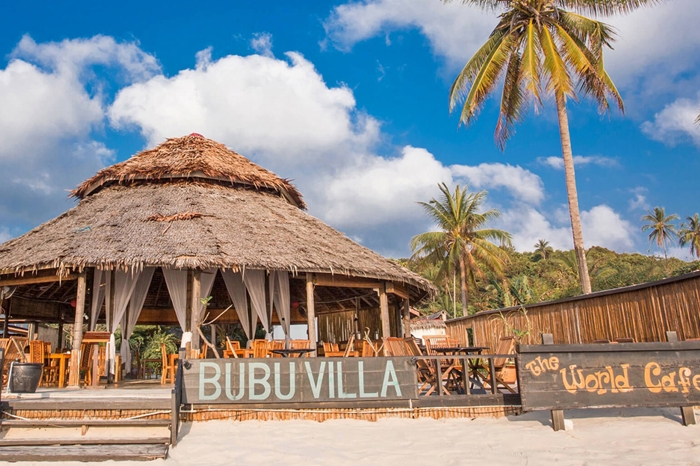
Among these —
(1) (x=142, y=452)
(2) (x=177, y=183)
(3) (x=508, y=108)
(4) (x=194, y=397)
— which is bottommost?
(1) (x=142, y=452)

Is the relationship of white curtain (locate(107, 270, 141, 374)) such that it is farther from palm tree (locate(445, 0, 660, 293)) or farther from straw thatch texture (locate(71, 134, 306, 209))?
palm tree (locate(445, 0, 660, 293))

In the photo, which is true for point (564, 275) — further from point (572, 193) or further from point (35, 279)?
point (35, 279)

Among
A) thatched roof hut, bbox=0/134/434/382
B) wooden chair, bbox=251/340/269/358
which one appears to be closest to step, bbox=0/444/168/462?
wooden chair, bbox=251/340/269/358

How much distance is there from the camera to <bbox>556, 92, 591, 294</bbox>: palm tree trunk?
12.9 m

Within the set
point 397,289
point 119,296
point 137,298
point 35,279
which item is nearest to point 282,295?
point 397,289

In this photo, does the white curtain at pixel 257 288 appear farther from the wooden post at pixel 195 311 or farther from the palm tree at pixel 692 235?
the palm tree at pixel 692 235

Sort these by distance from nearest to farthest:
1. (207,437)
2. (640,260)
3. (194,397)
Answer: (207,437)
(194,397)
(640,260)

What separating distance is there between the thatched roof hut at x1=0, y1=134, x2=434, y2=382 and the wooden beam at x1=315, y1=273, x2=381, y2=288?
2 centimetres

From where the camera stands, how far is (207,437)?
6.05m

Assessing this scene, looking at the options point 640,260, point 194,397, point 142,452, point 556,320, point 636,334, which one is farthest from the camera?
point 640,260

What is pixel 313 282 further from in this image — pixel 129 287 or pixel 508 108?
pixel 508 108

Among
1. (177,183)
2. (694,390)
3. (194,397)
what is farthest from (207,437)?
(177,183)

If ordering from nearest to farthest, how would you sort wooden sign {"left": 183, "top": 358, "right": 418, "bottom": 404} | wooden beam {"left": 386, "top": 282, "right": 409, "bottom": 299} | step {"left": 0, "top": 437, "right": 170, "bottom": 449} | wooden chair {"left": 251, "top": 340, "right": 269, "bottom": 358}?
A: step {"left": 0, "top": 437, "right": 170, "bottom": 449} < wooden sign {"left": 183, "top": 358, "right": 418, "bottom": 404} < wooden chair {"left": 251, "top": 340, "right": 269, "bottom": 358} < wooden beam {"left": 386, "top": 282, "right": 409, "bottom": 299}

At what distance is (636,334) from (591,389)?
12.2 ft
